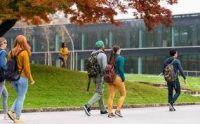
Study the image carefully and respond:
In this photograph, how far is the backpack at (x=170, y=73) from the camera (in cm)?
1856

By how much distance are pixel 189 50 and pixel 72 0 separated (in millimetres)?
49786

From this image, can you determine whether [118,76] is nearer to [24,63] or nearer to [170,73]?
[24,63]

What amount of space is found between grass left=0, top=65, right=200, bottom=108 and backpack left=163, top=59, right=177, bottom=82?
3104 millimetres

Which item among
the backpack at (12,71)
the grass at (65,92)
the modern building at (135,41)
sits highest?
the backpack at (12,71)

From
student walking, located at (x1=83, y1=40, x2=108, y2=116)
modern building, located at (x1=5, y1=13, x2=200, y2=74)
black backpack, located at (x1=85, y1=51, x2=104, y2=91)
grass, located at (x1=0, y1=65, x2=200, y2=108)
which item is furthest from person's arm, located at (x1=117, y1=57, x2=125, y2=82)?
modern building, located at (x1=5, y1=13, x2=200, y2=74)

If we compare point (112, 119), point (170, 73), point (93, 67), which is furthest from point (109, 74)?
point (170, 73)

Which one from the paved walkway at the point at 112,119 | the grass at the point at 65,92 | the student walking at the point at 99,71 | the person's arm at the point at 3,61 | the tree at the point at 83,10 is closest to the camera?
the person's arm at the point at 3,61

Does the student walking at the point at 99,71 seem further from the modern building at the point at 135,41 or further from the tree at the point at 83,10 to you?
the modern building at the point at 135,41

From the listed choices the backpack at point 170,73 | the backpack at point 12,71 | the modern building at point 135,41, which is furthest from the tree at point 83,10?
the modern building at point 135,41

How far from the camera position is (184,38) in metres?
73.8

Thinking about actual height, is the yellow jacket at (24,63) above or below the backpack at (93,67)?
above

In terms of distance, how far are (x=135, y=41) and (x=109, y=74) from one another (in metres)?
63.8

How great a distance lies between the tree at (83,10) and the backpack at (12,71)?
9.51 m

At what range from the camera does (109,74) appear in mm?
15516
